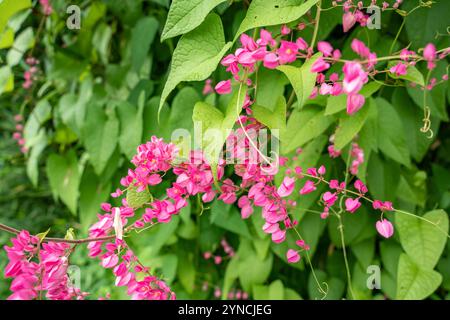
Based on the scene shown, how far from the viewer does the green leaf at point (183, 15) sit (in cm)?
49

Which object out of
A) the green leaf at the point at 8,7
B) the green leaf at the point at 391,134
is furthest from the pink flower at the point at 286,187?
the green leaf at the point at 8,7

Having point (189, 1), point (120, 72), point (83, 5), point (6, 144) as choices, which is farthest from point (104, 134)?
point (6, 144)

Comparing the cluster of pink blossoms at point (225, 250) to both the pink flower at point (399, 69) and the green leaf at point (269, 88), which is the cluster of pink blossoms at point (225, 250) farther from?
the pink flower at point (399, 69)

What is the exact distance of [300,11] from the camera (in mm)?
465

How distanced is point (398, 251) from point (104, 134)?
571mm

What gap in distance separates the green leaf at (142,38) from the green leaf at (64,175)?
313mm

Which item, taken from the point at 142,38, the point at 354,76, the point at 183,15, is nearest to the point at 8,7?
the point at 142,38

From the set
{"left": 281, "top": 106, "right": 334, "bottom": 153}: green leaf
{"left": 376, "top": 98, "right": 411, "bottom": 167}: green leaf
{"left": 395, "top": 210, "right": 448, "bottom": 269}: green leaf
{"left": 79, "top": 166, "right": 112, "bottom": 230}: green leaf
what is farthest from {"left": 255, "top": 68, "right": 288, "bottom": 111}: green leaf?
{"left": 79, "top": 166, "right": 112, "bottom": 230}: green leaf

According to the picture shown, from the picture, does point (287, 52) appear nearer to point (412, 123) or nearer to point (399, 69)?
point (399, 69)

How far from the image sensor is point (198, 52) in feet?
1.67

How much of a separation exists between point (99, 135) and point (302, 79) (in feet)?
1.77

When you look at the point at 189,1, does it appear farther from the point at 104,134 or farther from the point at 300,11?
the point at 104,134

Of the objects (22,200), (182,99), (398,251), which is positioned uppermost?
(182,99)

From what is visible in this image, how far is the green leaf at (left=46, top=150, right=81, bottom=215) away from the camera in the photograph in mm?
1065
